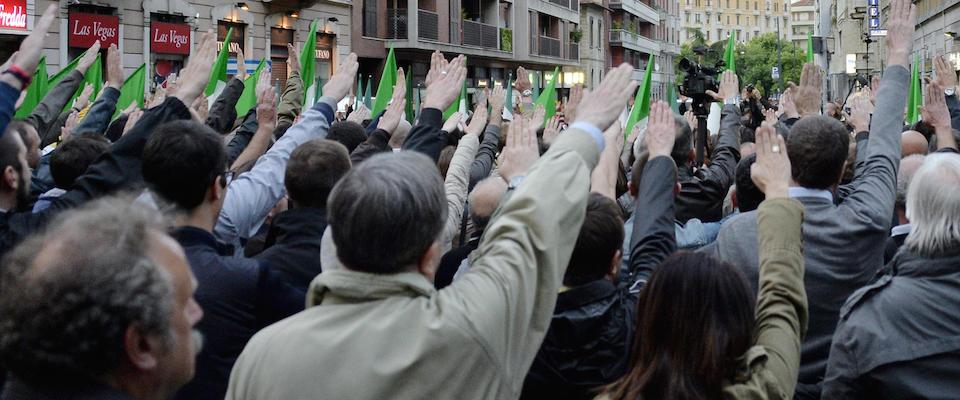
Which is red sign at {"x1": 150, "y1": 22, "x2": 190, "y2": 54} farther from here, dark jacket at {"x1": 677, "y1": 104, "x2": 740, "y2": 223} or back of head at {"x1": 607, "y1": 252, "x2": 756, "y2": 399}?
back of head at {"x1": 607, "y1": 252, "x2": 756, "y2": 399}

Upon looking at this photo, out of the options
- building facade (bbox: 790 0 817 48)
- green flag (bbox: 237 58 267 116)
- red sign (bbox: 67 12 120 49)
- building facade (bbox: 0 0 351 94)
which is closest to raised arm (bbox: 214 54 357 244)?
green flag (bbox: 237 58 267 116)

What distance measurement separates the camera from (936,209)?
2980 millimetres

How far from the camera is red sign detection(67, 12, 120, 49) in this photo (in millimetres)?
20828

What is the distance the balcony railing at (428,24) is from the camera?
1348 inches

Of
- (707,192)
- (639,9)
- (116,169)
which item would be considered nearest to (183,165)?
(116,169)

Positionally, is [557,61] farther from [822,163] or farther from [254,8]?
[822,163]

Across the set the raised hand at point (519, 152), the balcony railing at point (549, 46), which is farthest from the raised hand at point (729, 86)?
the balcony railing at point (549, 46)

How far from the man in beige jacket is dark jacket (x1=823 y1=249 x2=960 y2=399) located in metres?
1.15

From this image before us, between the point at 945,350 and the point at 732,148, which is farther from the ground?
the point at 732,148

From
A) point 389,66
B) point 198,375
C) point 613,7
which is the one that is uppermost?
point 613,7

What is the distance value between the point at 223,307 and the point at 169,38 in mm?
21883

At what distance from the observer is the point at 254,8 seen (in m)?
→ 26.3

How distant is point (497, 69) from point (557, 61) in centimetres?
486

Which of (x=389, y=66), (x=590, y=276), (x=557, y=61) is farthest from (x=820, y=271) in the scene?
(x=557, y=61)
